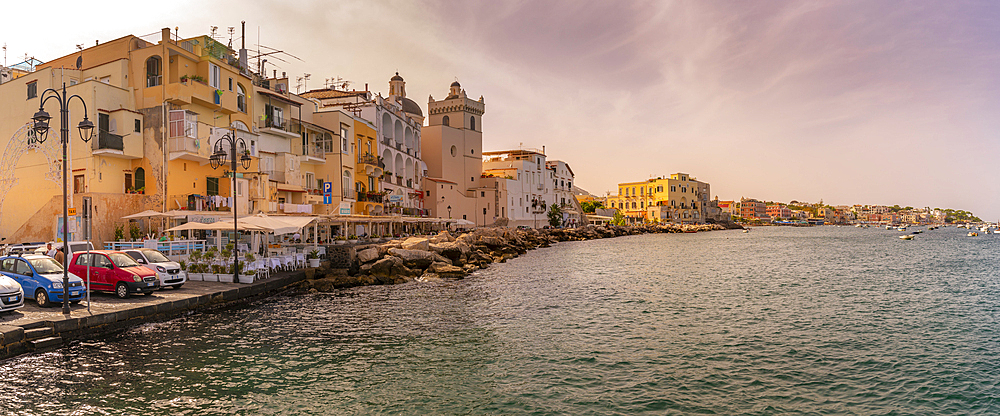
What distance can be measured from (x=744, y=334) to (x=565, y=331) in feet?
16.9

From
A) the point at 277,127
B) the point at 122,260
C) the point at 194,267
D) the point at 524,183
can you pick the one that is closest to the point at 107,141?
the point at 277,127

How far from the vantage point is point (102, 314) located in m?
14.4

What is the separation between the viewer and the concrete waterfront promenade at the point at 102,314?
12.4 meters

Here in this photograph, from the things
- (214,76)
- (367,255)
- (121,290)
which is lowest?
(121,290)

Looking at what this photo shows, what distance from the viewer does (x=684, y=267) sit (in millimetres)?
37656

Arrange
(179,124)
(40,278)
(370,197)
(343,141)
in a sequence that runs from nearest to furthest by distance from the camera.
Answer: (40,278) < (179,124) < (343,141) < (370,197)

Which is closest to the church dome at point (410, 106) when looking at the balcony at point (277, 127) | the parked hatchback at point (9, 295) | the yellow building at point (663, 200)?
the balcony at point (277, 127)

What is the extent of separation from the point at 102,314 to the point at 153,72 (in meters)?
22.1

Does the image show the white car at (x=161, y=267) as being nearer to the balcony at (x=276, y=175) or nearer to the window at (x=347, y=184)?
the balcony at (x=276, y=175)

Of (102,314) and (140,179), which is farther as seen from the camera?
(140,179)

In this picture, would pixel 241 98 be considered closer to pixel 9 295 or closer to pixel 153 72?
pixel 153 72

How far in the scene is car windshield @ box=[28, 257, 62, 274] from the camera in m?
15.5

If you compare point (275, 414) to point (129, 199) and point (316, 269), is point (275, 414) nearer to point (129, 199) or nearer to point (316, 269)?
point (316, 269)

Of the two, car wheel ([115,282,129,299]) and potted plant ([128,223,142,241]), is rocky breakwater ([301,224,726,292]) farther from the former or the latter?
potted plant ([128,223,142,241])
